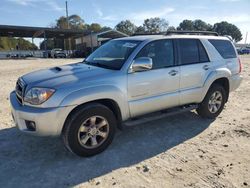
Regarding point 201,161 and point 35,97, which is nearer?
point 35,97

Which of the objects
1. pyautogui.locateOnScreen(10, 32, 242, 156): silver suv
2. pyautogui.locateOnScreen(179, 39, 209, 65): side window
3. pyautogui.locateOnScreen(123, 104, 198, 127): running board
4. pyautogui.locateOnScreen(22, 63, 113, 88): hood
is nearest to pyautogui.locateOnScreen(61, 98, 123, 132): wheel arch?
pyautogui.locateOnScreen(10, 32, 242, 156): silver suv

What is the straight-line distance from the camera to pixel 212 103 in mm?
5594

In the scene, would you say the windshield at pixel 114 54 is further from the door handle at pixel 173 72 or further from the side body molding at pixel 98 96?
the door handle at pixel 173 72

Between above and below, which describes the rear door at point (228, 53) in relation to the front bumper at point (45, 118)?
above

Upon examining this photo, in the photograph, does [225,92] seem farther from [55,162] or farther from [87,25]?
[87,25]

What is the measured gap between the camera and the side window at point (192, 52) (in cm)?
494

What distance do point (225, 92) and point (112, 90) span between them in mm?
3094

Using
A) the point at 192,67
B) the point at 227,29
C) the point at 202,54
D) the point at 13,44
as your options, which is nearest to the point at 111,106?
the point at 192,67

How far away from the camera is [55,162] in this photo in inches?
148

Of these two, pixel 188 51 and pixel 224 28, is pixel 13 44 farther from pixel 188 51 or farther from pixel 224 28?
pixel 188 51

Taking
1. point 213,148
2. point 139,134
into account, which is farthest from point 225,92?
point 139,134

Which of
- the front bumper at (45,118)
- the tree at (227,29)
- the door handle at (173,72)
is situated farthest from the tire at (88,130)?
the tree at (227,29)

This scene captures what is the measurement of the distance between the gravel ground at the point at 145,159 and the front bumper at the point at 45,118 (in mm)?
533

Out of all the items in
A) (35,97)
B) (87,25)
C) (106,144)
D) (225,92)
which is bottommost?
(106,144)
